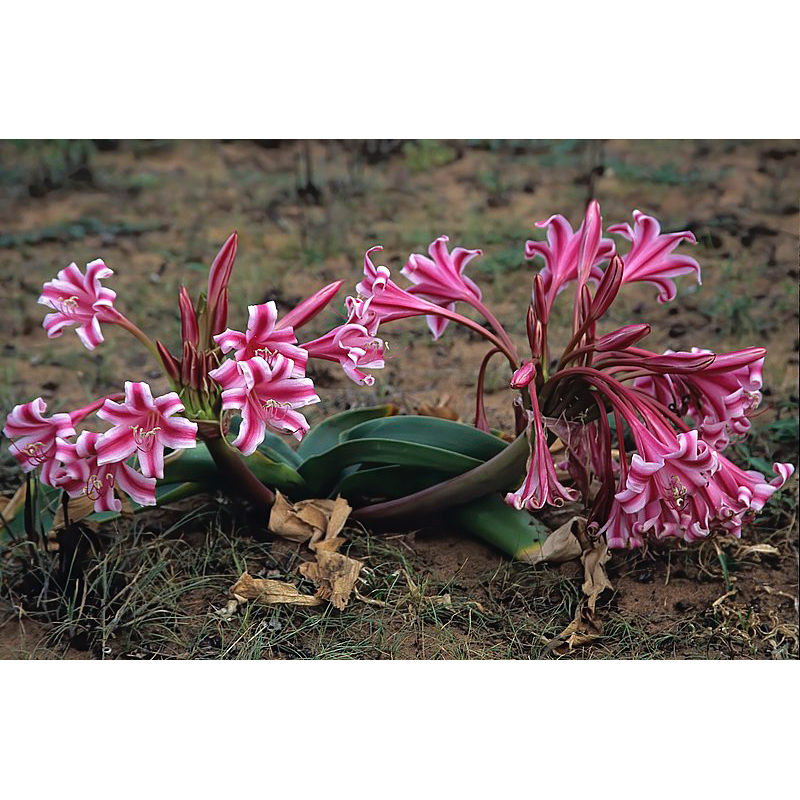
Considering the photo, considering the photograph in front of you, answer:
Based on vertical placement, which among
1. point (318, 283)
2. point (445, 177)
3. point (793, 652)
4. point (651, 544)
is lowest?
point (793, 652)

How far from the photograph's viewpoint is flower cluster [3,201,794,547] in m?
2.56

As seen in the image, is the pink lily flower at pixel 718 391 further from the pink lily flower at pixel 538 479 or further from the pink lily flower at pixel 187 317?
the pink lily flower at pixel 187 317

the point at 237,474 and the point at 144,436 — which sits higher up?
the point at 144,436

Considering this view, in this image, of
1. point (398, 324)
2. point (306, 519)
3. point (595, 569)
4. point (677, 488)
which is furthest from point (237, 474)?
point (398, 324)

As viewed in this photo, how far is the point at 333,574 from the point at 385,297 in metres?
0.75

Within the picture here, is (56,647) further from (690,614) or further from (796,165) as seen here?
(796,165)

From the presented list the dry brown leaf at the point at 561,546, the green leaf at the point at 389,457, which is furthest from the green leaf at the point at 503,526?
the green leaf at the point at 389,457

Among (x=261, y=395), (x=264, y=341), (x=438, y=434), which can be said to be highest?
(x=264, y=341)

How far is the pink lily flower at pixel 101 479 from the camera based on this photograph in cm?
261

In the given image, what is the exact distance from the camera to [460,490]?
9.84 feet

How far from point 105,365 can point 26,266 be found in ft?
3.36

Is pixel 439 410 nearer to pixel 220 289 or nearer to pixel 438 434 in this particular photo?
pixel 438 434

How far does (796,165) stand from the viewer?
564 centimetres

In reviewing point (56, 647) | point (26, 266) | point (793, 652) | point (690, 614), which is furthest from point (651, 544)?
point (26, 266)
